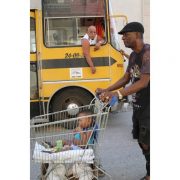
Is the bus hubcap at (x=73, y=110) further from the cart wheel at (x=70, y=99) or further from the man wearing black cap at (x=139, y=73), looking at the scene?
the man wearing black cap at (x=139, y=73)

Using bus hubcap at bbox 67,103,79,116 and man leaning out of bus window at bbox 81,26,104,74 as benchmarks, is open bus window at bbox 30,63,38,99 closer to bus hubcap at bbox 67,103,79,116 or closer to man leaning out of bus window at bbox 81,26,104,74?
bus hubcap at bbox 67,103,79,116

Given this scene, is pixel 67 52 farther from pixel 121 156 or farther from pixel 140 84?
pixel 140 84

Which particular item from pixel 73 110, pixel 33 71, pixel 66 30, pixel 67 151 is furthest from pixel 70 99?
pixel 67 151

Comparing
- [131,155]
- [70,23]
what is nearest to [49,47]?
[70,23]

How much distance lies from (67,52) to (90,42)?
1.55 ft

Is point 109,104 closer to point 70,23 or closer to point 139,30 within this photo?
point 139,30

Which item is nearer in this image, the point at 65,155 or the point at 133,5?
the point at 65,155

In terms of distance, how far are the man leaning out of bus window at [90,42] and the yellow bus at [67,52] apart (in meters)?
0.10

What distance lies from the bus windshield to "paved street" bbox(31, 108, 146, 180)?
1.86 metres

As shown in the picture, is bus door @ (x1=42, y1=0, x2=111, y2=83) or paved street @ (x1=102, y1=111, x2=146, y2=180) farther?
bus door @ (x1=42, y1=0, x2=111, y2=83)

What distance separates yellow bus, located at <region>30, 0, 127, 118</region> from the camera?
8180 millimetres

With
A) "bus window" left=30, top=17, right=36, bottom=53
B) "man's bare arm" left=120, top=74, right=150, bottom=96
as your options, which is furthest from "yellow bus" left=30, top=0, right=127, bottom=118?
"man's bare arm" left=120, top=74, right=150, bottom=96
